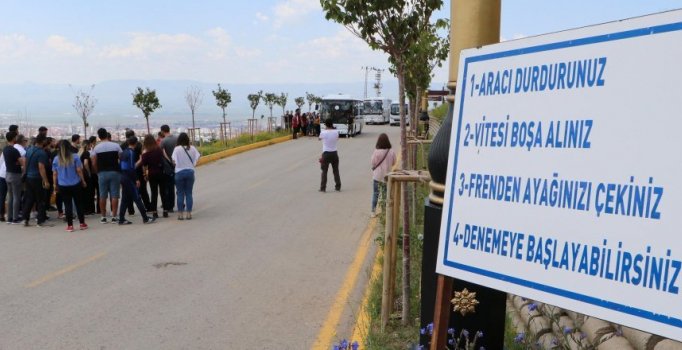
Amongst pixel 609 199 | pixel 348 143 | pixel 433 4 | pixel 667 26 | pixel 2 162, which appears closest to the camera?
pixel 667 26

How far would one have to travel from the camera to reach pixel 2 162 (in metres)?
11.2

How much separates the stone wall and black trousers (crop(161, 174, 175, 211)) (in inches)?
326

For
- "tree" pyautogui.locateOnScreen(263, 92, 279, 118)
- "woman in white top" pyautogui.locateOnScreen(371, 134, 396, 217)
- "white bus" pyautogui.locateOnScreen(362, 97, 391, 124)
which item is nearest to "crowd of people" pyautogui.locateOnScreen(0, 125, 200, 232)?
"woman in white top" pyautogui.locateOnScreen(371, 134, 396, 217)

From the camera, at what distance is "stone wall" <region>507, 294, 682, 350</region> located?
3.11 m

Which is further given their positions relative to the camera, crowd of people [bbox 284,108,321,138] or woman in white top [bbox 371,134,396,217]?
crowd of people [bbox 284,108,321,138]

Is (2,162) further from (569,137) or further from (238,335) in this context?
(569,137)

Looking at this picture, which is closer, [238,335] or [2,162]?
[238,335]

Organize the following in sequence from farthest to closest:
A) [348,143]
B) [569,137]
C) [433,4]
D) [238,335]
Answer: [348,143] < [433,4] < [238,335] < [569,137]

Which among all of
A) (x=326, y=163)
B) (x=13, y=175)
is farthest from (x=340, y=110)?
(x=13, y=175)

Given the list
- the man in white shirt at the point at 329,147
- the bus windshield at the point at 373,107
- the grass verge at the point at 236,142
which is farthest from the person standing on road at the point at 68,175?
the bus windshield at the point at 373,107

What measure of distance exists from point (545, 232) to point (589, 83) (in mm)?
562

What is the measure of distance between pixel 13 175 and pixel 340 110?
24745mm

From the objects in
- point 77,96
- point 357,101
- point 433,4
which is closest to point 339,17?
point 433,4

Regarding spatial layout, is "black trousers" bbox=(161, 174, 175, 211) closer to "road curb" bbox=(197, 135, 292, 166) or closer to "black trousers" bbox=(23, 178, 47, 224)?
"black trousers" bbox=(23, 178, 47, 224)
